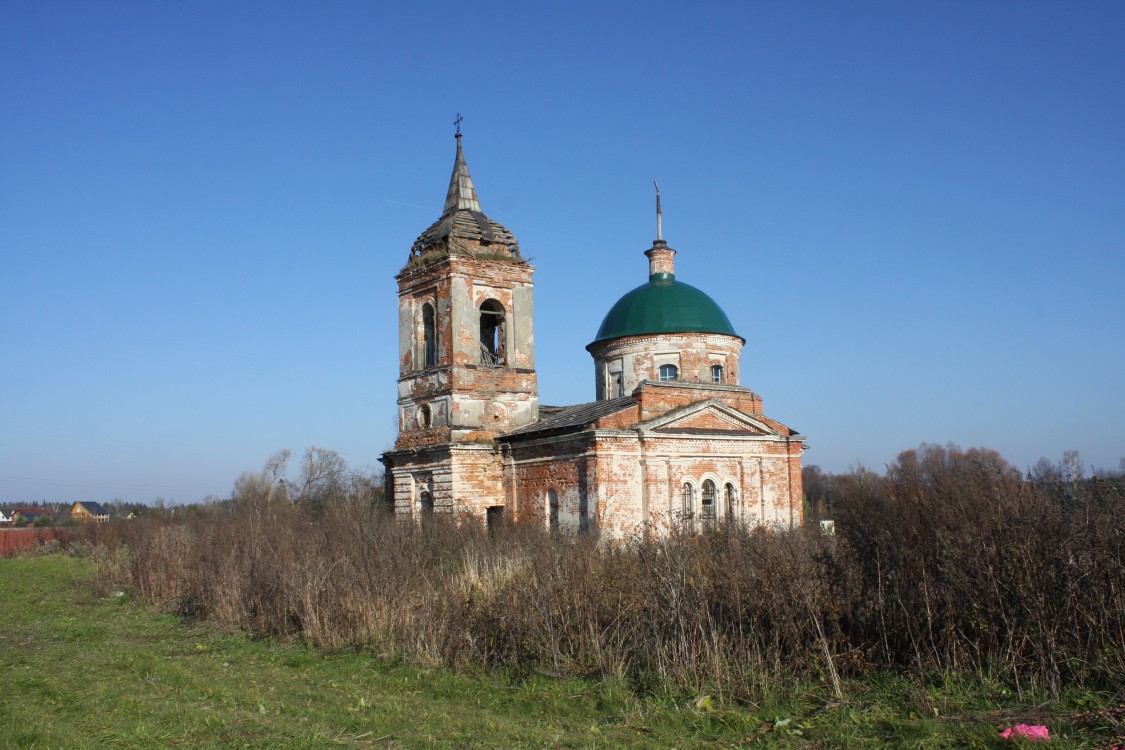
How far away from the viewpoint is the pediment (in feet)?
70.6

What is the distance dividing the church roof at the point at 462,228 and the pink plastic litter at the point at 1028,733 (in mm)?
18979

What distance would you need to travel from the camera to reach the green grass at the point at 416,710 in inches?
266

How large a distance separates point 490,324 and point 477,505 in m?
5.40

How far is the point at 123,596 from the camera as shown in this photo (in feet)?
60.7

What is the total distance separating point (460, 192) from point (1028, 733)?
69.8 feet

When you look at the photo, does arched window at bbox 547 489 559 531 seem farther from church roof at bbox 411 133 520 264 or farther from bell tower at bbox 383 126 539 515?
church roof at bbox 411 133 520 264

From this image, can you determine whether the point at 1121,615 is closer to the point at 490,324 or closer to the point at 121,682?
the point at 121,682

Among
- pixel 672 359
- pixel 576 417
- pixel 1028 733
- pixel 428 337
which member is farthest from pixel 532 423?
pixel 1028 733

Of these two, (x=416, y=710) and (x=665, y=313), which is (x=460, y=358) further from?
(x=416, y=710)

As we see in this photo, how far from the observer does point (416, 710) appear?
841cm

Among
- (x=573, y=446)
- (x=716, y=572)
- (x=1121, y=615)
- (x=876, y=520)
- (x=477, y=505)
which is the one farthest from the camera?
(x=477, y=505)

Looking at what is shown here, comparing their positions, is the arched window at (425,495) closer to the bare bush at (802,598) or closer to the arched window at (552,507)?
the arched window at (552,507)

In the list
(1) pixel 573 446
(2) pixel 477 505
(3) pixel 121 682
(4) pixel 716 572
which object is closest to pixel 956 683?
(4) pixel 716 572

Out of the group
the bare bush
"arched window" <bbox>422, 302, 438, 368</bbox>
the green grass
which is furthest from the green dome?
the green grass
